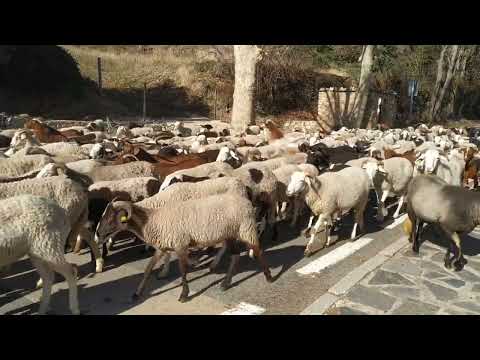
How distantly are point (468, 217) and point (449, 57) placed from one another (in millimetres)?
34932

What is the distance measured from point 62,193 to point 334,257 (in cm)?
441

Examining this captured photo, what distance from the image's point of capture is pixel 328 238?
7.29m

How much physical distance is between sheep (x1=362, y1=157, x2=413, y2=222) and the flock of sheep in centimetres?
2

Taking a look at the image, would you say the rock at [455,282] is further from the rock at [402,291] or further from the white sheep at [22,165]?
the white sheep at [22,165]

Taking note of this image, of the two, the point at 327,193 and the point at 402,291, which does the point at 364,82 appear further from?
the point at 402,291

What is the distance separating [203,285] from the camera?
5754 millimetres

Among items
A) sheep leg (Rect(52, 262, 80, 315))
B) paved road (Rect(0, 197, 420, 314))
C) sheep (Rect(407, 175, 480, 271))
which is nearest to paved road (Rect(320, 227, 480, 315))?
sheep (Rect(407, 175, 480, 271))

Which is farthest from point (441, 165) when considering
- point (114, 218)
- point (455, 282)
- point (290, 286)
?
point (114, 218)

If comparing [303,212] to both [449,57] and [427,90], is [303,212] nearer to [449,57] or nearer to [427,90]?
[449,57]

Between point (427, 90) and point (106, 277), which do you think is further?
point (427, 90)

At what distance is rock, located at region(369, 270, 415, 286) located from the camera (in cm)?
581

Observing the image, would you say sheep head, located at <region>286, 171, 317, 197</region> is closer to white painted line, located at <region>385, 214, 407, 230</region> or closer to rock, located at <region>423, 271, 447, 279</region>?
rock, located at <region>423, 271, 447, 279</region>

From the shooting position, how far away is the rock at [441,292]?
5.46m
